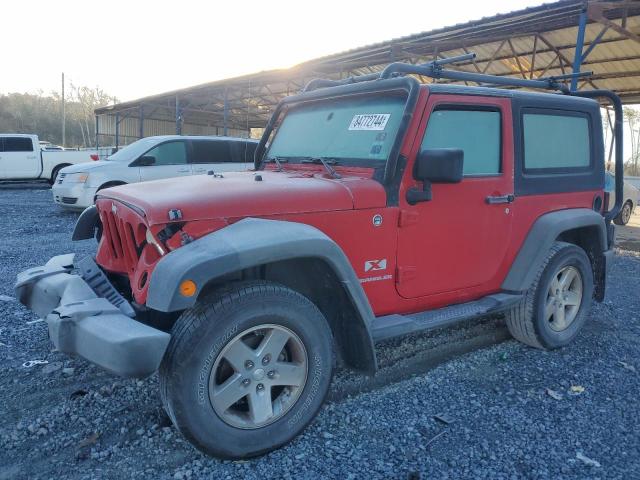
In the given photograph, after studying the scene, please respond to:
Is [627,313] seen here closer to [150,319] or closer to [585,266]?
[585,266]

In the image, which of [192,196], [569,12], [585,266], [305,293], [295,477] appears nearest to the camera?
[295,477]

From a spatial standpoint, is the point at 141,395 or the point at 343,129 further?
the point at 343,129

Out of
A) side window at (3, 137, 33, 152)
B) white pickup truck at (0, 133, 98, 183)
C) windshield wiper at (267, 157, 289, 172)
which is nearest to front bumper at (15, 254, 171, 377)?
windshield wiper at (267, 157, 289, 172)

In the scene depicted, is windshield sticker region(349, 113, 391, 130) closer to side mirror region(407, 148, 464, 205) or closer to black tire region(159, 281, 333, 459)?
side mirror region(407, 148, 464, 205)

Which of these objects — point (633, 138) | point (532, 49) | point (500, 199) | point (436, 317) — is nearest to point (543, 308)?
point (500, 199)

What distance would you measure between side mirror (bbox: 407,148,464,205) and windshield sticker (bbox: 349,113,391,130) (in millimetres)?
373

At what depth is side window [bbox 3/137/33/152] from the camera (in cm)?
1739

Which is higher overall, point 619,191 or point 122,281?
point 619,191

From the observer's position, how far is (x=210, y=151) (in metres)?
10.9

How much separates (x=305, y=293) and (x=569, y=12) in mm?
9636

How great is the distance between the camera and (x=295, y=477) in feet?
8.11

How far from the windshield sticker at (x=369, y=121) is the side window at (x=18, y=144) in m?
17.5

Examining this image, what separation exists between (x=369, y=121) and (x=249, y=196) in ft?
3.60

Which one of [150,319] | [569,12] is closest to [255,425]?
[150,319]
